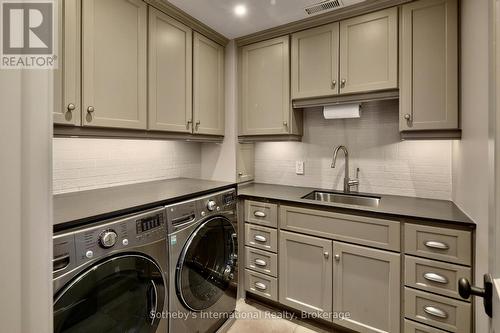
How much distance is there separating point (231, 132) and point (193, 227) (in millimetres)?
1133

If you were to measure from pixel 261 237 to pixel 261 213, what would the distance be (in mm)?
202

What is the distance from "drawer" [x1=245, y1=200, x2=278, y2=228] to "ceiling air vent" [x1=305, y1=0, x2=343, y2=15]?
151cm

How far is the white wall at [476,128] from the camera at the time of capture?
3.86 ft

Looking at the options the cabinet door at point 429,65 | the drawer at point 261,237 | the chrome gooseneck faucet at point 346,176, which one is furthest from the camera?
the chrome gooseneck faucet at point 346,176

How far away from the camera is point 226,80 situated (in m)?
2.54

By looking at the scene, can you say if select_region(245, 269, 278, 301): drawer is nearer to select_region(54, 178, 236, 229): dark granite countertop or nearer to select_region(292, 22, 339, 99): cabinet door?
select_region(54, 178, 236, 229): dark granite countertop

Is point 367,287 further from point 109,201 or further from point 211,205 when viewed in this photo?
point 109,201

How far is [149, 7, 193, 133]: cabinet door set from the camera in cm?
182

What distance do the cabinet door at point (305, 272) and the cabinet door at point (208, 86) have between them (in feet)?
3.72

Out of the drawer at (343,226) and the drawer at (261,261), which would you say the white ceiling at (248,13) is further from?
the drawer at (261,261)

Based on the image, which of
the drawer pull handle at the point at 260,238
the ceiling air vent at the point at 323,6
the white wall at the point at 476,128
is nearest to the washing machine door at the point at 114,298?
the drawer pull handle at the point at 260,238

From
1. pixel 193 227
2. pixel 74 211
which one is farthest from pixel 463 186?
pixel 74 211

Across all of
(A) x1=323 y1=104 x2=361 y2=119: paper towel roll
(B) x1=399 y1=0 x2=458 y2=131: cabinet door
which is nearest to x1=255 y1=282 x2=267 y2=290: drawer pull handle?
(A) x1=323 y1=104 x2=361 y2=119: paper towel roll

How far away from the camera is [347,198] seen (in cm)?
226
